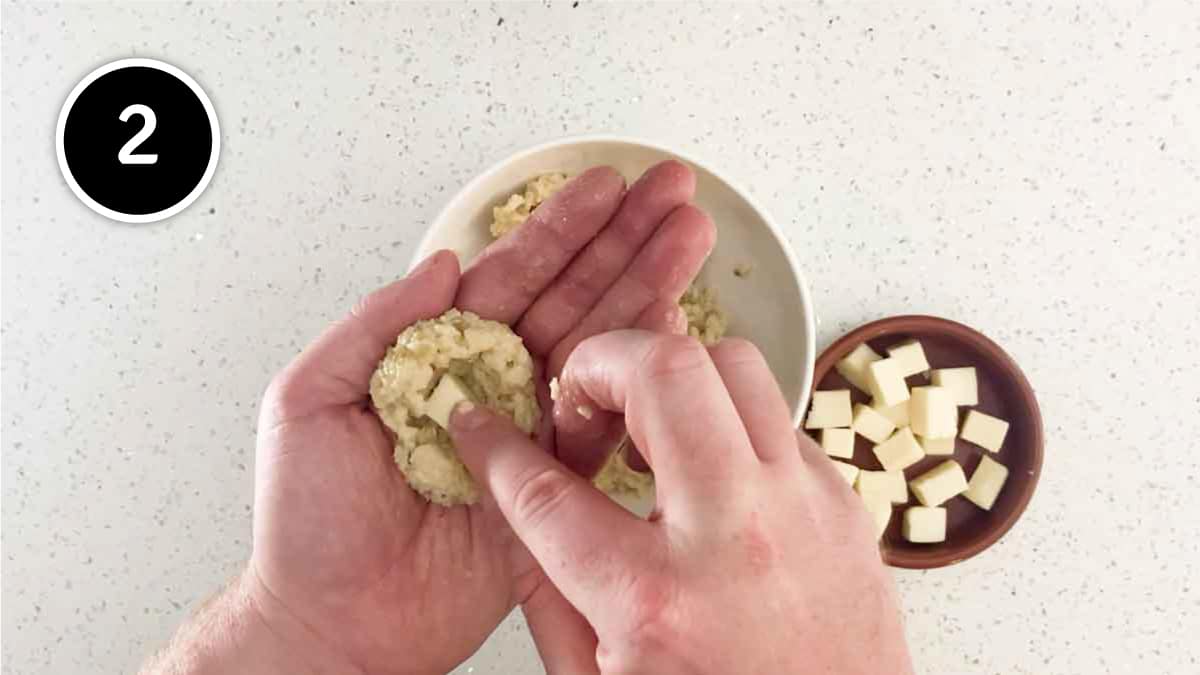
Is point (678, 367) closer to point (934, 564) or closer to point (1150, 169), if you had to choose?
point (934, 564)

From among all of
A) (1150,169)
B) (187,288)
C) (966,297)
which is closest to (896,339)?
(966,297)

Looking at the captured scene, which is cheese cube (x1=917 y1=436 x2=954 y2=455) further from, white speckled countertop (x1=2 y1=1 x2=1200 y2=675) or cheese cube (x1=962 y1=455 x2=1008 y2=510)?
white speckled countertop (x1=2 y1=1 x2=1200 y2=675)

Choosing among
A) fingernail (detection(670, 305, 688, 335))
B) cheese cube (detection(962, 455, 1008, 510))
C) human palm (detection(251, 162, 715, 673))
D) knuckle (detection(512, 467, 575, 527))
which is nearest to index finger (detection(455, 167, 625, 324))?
human palm (detection(251, 162, 715, 673))

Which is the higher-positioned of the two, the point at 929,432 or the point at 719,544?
the point at 719,544

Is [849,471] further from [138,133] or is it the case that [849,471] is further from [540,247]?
[138,133]

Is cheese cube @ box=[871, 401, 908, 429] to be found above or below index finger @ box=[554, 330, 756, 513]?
below

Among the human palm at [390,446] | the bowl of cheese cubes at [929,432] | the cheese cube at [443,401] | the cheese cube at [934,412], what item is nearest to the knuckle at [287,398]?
the human palm at [390,446]

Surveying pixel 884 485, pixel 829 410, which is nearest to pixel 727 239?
pixel 829 410
